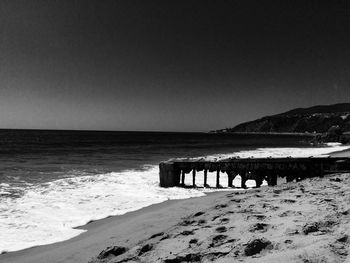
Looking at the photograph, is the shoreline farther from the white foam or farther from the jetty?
the jetty

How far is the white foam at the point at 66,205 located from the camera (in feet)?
26.6

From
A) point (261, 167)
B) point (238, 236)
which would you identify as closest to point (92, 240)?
point (238, 236)

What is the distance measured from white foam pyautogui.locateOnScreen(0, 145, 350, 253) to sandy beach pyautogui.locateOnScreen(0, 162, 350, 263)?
0.73 meters

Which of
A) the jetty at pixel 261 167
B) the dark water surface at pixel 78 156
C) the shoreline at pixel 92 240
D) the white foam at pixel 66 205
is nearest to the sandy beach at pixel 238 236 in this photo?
the shoreline at pixel 92 240

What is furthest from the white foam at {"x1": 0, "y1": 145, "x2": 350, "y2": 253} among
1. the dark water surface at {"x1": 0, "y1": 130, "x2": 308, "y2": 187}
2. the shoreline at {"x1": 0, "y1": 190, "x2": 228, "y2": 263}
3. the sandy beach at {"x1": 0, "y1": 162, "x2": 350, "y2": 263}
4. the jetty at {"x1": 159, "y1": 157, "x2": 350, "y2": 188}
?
the dark water surface at {"x1": 0, "y1": 130, "x2": 308, "y2": 187}

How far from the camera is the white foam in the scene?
809 centimetres

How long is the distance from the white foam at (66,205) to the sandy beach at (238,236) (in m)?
0.73

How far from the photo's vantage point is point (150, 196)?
13656 mm

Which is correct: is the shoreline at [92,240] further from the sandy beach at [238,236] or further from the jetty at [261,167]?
the jetty at [261,167]

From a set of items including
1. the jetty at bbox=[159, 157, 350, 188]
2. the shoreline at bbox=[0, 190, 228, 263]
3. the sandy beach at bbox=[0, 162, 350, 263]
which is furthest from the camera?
the jetty at bbox=[159, 157, 350, 188]

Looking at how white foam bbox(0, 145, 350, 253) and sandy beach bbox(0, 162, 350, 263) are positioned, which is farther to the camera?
white foam bbox(0, 145, 350, 253)

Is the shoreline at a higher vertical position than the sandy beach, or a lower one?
lower

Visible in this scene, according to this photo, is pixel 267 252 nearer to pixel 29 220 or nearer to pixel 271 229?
pixel 271 229

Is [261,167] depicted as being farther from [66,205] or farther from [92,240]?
[92,240]
